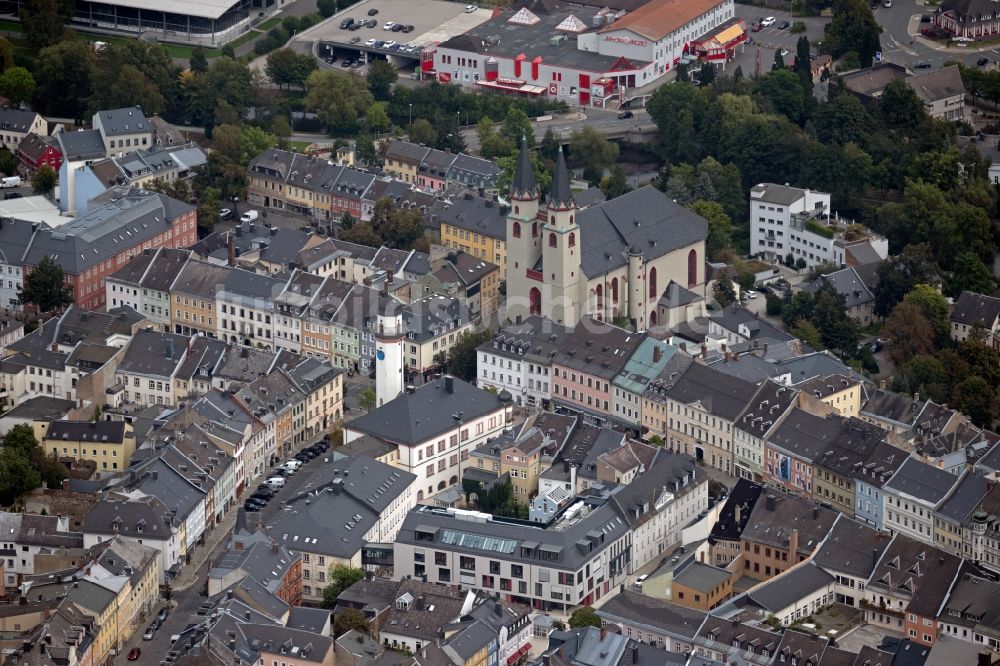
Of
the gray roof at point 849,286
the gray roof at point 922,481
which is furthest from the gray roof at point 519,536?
the gray roof at point 849,286

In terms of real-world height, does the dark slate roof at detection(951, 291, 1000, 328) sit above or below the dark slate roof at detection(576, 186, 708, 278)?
below

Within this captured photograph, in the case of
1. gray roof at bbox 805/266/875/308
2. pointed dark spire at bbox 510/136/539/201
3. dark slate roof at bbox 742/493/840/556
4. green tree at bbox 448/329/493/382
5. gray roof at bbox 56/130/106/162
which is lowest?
gray roof at bbox 805/266/875/308

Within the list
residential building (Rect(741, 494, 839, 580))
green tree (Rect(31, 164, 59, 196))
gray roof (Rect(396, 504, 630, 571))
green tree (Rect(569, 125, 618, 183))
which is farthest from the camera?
green tree (Rect(569, 125, 618, 183))

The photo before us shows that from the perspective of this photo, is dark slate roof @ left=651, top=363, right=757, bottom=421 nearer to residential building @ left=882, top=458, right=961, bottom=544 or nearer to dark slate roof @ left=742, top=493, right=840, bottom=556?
dark slate roof @ left=742, top=493, right=840, bottom=556

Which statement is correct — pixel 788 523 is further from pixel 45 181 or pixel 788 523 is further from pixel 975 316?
pixel 45 181

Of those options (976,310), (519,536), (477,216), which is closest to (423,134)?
(477,216)

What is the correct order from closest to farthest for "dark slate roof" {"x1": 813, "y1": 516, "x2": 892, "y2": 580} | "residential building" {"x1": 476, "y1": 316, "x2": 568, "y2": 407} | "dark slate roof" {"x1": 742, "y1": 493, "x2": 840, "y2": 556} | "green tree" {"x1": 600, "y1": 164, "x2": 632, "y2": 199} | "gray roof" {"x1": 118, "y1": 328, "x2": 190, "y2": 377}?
"dark slate roof" {"x1": 813, "y1": 516, "x2": 892, "y2": 580}, "dark slate roof" {"x1": 742, "y1": 493, "x2": 840, "y2": 556}, "gray roof" {"x1": 118, "y1": 328, "x2": 190, "y2": 377}, "residential building" {"x1": 476, "y1": 316, "x2": 568, "y2": 407}, "green tree" {"x1": 600, "y1": 164, "x2": 632, "y2": 199}

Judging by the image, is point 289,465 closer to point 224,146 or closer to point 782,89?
point 224,146

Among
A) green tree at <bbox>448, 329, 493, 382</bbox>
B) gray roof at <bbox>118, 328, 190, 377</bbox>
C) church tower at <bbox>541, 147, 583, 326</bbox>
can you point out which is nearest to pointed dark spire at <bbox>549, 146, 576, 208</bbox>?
church tower at <bbox>541, 147, 583, 326</bbox>
